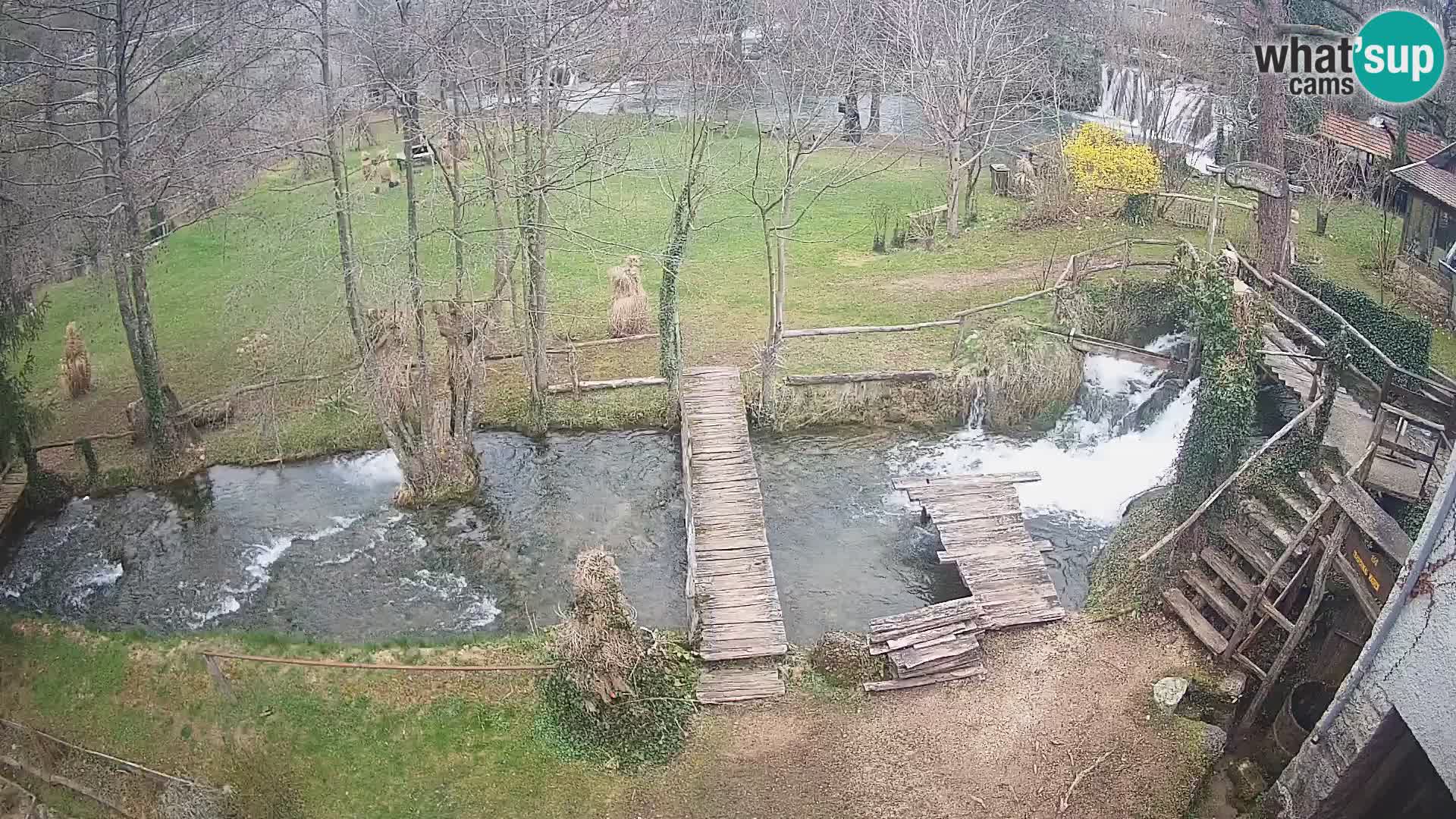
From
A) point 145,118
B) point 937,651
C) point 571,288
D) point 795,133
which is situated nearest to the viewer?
point 937,651

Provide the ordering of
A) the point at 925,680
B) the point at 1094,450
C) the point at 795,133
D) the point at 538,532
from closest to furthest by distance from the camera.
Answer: the point at 925,680 → the point at 538,532 → the point at 1094,450 → the point at 795,133

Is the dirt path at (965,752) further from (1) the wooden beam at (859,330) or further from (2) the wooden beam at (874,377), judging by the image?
(1) the wooden beam at (859,330)

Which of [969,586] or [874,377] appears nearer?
[969,586]

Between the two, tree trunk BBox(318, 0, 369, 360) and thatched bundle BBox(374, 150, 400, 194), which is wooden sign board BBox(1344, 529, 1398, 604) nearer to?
tree trunk BBox(318, 0, 369, 360)

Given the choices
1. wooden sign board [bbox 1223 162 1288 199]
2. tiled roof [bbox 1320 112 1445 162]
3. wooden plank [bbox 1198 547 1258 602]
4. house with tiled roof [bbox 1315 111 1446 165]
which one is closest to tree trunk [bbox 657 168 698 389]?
wooden plank [bbox 1198 547 1258 602]

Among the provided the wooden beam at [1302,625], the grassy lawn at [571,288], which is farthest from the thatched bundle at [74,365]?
the wooden beam at [1302,625]

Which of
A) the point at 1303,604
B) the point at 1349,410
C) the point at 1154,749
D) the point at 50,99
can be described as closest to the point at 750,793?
the point at 1154,749

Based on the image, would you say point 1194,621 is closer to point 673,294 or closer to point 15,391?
point 673,294

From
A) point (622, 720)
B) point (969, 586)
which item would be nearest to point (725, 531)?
point (969, 586)
